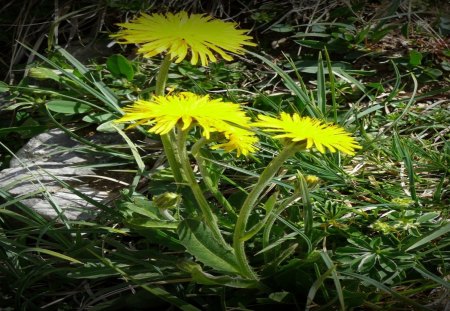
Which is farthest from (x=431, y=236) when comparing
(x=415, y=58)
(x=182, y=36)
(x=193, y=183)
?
(x=415, y=58)

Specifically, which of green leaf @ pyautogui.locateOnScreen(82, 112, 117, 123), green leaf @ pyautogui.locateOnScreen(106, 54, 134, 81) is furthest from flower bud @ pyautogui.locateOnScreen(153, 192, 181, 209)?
green leaf @ pyautogui.locateOnScreen(106, 54, 134, 81)

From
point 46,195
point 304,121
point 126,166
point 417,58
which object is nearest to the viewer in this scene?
point 304,121

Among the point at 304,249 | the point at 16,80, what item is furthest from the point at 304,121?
the point at 16,80

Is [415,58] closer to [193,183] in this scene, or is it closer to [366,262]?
[366,262]

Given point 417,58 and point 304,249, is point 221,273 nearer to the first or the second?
point 304,249

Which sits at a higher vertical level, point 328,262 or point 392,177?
point 328,262

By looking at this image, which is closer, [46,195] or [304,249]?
[304,249]

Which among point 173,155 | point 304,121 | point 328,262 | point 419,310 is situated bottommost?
point 419,310
